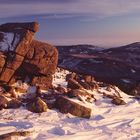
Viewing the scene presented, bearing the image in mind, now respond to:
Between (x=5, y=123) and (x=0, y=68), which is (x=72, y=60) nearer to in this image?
(x=0, y=68)

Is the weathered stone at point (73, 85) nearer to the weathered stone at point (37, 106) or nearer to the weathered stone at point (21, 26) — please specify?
the weathered stone at point (21, 26)

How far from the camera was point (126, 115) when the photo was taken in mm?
18906

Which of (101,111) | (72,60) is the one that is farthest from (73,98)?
(72,60)

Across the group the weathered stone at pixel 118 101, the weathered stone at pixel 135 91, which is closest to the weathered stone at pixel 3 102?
the weathered stone at pixel 118 101

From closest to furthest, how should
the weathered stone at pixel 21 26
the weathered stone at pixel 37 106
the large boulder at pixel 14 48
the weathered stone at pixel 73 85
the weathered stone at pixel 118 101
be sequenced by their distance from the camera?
the weathered stone at pixel 37 106 < the large boulder at pixel 14 48 < the weathered stone at pixel 21 26 < the weathered stone at pixel 118 101 < the weathered stone at pixel 73 85

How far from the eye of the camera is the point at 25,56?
807 inches

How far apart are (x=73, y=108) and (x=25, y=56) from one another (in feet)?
16.0

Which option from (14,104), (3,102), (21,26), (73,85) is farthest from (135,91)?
(3,102)

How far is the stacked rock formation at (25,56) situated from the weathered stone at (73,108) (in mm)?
3421

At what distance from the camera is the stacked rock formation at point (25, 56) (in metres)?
20.1

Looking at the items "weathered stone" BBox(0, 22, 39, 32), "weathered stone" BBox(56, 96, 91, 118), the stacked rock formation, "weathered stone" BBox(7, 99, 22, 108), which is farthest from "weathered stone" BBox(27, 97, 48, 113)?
"weathered stone" BBox(0, 22, 39, 32)

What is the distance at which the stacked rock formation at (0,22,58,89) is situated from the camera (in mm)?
20125

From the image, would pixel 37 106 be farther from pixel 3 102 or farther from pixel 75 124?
pixel 75 124

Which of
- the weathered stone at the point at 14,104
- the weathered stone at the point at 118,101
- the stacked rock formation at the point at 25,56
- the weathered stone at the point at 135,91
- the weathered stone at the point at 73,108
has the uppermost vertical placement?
the stacked rock formation at the point at 25,56
